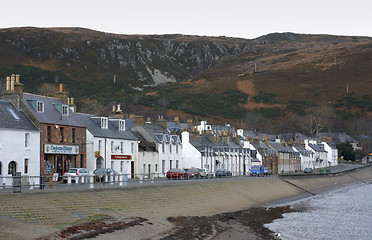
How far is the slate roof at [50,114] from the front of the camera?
57219 millimetres

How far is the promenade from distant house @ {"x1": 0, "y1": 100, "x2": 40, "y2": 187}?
10266 millimetres

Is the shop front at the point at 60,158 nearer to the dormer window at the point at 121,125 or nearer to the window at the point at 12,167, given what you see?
the window at the point at 12,167

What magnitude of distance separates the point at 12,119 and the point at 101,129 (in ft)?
55.1

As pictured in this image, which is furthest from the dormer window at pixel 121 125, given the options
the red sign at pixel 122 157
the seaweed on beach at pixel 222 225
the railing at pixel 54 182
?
the seaweed on beach at pixel 222 225

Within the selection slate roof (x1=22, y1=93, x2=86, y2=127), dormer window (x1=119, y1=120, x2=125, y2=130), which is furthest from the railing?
dormer window (x1=119, y1=120, x2=125, y2=130)

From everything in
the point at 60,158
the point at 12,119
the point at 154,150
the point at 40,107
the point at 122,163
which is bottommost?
the point at 122,163

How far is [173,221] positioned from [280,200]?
114 feet

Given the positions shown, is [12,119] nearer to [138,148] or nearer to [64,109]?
[64,109]

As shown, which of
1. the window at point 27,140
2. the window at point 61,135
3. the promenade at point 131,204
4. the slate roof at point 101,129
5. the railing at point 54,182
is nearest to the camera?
the promenade at point 131,204

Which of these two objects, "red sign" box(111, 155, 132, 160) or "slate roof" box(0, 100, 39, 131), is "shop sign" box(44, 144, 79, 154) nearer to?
"slate roof" box(0, 100, 39, 131)

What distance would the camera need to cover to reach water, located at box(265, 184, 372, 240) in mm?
44694

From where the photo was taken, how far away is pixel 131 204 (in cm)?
4553

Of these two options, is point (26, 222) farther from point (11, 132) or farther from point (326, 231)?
point (326, 231)

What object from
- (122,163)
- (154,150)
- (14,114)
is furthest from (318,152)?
(14,114)
